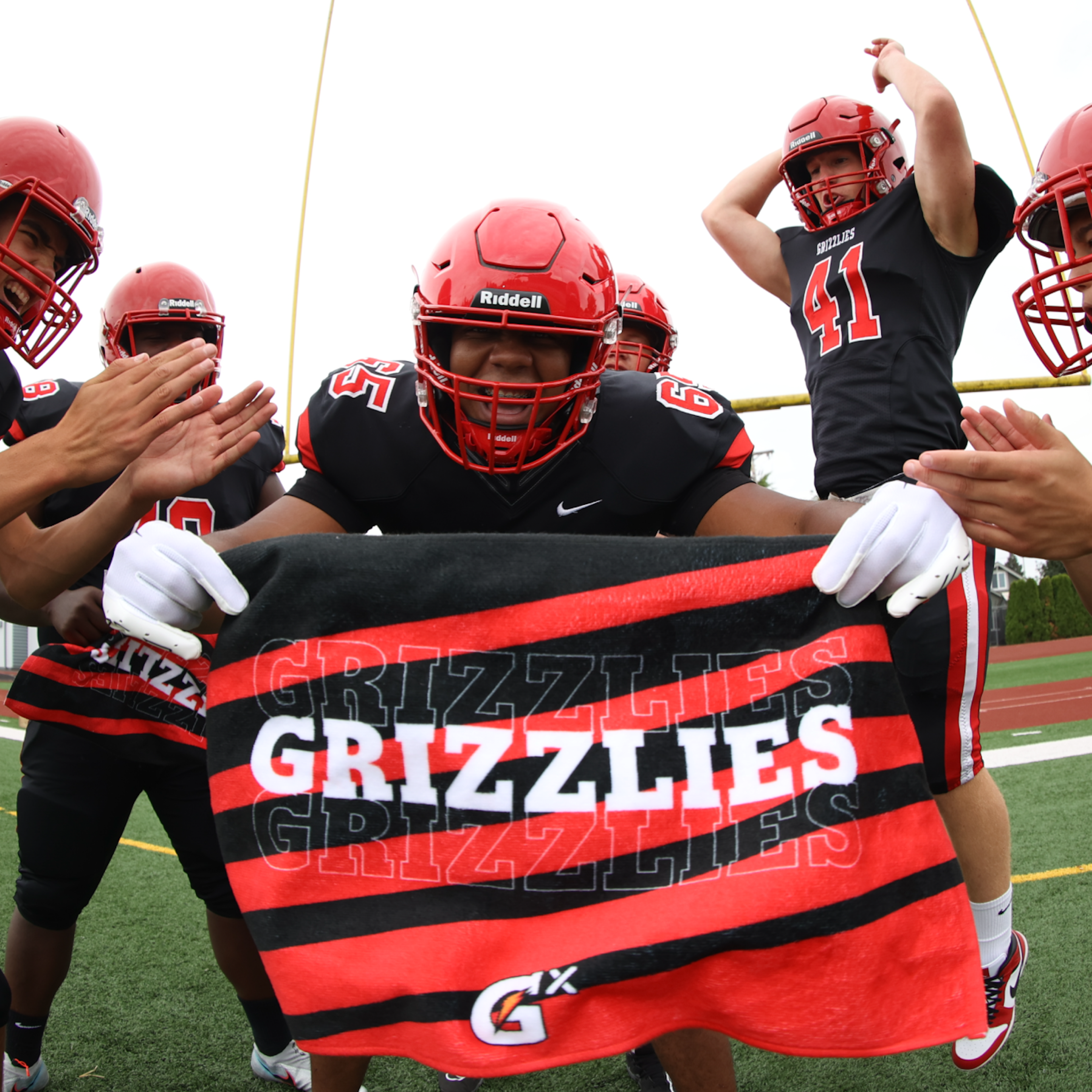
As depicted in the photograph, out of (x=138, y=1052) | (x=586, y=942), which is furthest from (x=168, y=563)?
(x=138, y=1052)

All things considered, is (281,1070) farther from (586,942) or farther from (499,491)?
(499,491)

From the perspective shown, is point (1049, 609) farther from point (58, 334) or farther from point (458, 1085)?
point (58, 334)

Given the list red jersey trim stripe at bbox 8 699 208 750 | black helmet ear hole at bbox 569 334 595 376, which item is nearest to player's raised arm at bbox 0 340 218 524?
black helmet ear hole at bbox 569 334 595 376

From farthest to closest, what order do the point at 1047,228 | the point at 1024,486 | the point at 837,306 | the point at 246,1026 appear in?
the point at 246,1026 → the point at 837,306 → the point at 1047,228 → the point at 1024,486

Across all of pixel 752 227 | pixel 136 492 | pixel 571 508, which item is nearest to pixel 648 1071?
pixel 571 508

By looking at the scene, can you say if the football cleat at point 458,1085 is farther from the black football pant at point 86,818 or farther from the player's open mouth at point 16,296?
the player's open mouth at point 16,296

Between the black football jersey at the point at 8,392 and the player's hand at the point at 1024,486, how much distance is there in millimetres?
1846

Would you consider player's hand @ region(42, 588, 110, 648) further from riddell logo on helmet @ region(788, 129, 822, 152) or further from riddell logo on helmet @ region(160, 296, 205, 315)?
riddell logo on helmet @ region(788, 129, 822, 152)

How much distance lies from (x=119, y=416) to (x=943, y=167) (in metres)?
2.03

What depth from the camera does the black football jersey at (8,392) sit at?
1.94 m

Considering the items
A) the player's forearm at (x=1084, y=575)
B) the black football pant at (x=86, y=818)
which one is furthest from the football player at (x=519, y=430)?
the black football pant at (x=86, y=818)

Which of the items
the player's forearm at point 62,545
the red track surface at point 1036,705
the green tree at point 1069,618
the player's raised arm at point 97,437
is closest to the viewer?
the player's raised arm at point 97,437

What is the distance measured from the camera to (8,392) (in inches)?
77.4

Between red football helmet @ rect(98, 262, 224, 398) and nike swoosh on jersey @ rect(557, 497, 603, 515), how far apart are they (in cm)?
126
